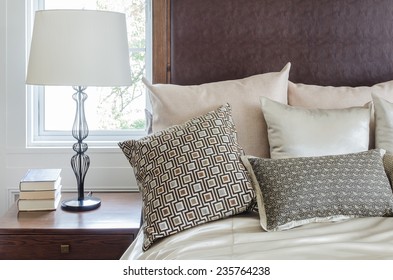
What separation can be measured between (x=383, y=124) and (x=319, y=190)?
1.74 feet

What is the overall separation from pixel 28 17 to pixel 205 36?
88 centimetres

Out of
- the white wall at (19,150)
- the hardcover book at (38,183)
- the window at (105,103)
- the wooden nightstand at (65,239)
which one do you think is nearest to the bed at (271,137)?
the wooden nightstand at (65,239)

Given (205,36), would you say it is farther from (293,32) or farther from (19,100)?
(19,100)

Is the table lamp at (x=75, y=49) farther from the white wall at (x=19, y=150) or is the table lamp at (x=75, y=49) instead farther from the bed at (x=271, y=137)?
the white wall at (x=19, y=150)

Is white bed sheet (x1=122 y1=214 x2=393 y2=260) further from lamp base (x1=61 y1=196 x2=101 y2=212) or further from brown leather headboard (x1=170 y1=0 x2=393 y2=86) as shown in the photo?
brown leather headboard (x1=170 y1=0 x2=393 y2=86)

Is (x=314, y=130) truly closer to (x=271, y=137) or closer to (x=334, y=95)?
(x=271, y=137)

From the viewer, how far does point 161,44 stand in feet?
9.43

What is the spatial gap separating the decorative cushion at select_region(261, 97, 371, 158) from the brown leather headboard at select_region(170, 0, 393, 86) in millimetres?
477

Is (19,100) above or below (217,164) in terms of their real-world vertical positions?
above

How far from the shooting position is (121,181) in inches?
120

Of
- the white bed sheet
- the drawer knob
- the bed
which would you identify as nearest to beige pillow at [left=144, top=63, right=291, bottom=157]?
the bed

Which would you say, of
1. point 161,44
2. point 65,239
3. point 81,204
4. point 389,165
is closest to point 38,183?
point 81,204
